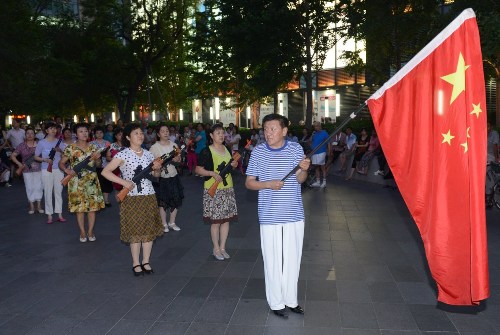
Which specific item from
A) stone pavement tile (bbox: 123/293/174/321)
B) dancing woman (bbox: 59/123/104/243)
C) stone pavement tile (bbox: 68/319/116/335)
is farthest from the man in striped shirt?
dancing woman (bbox: 59/123/104/243)

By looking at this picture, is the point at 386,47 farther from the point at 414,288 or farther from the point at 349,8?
the point at 414,288

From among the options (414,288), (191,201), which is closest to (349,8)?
(191,201)

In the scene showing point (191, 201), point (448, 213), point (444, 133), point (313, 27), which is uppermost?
point (313, 27)

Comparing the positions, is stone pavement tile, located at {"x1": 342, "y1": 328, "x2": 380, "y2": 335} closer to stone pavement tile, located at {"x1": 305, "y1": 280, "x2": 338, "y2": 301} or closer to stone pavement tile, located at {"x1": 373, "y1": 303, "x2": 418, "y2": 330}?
stone pavement tile, located at {"x1": 373, "y1": 303, "x2": 418, "y2": 330}

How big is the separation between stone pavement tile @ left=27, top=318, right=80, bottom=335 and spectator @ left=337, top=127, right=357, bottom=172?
13.2 metres

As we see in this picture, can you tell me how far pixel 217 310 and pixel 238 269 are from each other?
57.7 inches

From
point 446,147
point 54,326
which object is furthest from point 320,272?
point 54,326

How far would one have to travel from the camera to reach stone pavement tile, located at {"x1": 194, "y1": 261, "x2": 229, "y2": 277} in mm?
6504

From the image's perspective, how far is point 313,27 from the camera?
24016mm

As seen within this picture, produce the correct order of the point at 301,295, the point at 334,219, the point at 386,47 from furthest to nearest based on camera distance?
the point at 386,47
the point at 334,219
the point at 301,295

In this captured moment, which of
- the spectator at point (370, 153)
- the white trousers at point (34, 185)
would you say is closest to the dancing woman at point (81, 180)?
the white trousers at point (34, 185)

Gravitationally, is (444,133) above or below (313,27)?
below

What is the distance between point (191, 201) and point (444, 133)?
8.99 meters

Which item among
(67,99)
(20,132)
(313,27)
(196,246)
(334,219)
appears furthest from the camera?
(67,99)
